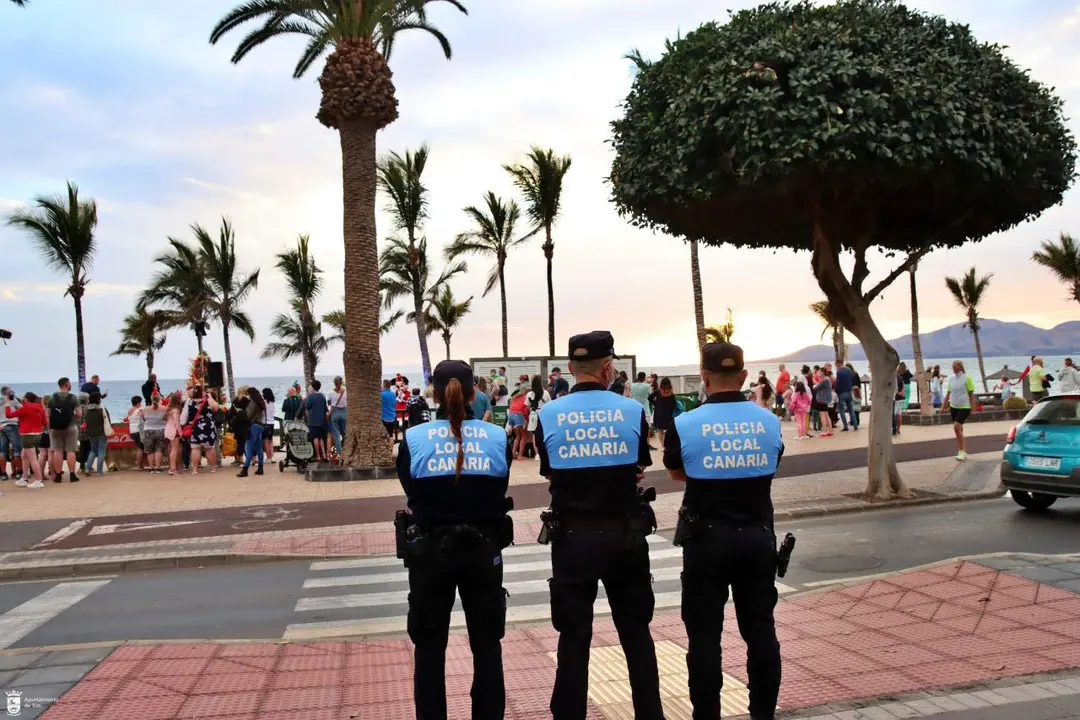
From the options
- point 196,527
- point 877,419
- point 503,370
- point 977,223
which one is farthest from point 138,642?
point 503,370

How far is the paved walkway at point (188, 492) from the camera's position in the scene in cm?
1377

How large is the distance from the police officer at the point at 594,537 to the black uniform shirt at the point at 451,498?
1.00 ft

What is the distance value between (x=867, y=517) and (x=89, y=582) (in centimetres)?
938

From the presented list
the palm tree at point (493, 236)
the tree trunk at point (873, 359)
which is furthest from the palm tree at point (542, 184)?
the tree trunk at point (873, 359)

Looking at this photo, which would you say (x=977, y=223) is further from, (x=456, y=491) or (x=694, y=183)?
(x=456, y=491)

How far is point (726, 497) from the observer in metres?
4.31

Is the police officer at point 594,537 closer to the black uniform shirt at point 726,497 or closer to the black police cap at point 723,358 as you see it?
the black uniform shirt at point 726,497

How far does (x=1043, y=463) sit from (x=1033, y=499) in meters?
0.92

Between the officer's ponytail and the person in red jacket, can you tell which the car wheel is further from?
the person in red jacket

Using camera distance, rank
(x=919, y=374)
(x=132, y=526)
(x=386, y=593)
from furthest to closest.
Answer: (x=919, y=374) → (x=132, y=526) → (x=386, y=593)

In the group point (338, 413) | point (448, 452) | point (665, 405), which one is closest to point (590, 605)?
point (448, 452)

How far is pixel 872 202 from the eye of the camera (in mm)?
12133

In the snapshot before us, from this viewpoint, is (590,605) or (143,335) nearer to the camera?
(590,605)

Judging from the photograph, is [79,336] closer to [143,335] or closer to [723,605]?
[143,335]
